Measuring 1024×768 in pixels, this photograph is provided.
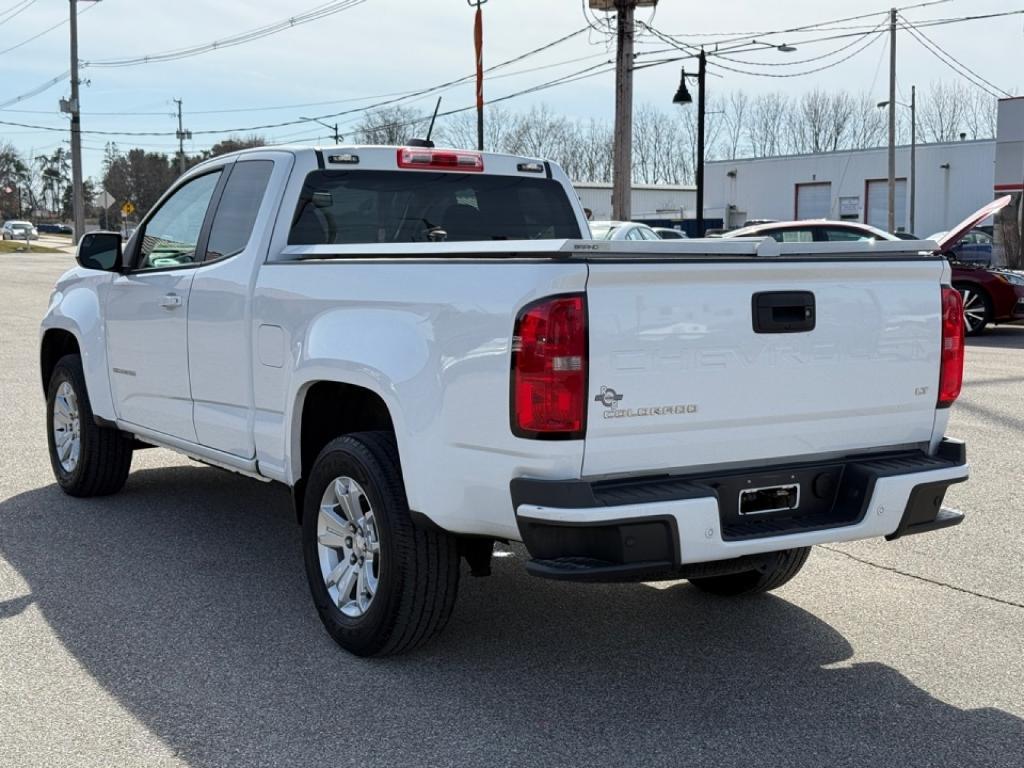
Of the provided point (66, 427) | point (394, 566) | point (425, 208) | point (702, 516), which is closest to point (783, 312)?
point (702, 516)

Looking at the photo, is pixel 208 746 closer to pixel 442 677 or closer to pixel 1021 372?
pixel 442 677

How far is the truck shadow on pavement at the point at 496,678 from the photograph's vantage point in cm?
373

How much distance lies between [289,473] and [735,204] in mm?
62572

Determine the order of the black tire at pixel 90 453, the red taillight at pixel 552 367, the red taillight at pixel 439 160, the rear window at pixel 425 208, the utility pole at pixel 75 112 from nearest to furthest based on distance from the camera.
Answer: the red taillight at pixel 552 367
the rear window at pixel 425 208
the red taillight at pixel 439 160
the black tire at pixel 90 453
the utility pole at pixel 75 112

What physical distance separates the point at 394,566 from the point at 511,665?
0.63 metres

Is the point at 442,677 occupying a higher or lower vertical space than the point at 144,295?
lower

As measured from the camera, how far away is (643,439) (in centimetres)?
382

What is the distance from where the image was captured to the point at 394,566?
4.25 metres

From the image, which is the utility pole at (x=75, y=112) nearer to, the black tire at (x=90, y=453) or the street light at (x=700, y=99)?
the street light at (x=700, y=99)

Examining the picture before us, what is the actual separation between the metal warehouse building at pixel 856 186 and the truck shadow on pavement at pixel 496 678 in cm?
5270

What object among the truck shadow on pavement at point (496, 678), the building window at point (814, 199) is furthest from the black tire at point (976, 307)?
the building window at point (814, 199)

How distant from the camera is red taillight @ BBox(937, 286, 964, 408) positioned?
443cm

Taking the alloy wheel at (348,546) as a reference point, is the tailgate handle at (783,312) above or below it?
above

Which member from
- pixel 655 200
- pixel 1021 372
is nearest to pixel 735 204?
pixel 655 200
